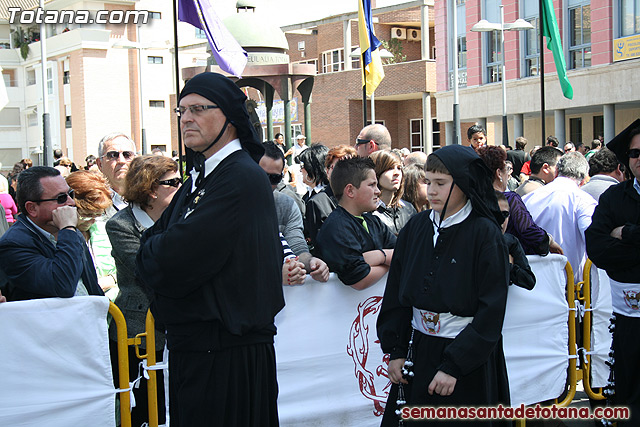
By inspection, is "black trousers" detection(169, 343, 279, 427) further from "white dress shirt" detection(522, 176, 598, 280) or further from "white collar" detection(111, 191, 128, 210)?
"white dress shirt" detection(522, 176, 598, 280)

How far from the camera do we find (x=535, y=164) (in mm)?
7816

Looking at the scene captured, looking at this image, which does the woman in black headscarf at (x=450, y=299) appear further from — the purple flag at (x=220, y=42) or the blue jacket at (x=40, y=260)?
the purple flag at (x=220, y=42)

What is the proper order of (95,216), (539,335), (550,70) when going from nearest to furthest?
(95,216), (539,335), (550,70)

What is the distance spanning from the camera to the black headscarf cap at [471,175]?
12.3 ft

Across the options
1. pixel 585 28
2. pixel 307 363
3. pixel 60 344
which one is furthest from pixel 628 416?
pixel 585 28

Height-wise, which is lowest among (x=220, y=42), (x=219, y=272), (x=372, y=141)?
(x=219, y=272)

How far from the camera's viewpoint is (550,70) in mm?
30438

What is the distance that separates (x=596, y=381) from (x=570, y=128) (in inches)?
1101

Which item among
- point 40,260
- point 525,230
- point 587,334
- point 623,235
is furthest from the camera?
point 587,334

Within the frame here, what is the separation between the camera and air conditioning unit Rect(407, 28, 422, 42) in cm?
4519

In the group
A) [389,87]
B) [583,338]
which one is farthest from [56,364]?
[389,87]

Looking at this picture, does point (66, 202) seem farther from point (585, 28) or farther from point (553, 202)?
point (585, 28)

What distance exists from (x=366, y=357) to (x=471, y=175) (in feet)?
6.70

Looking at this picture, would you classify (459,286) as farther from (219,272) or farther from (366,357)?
(366,357)
